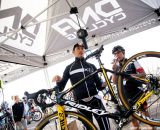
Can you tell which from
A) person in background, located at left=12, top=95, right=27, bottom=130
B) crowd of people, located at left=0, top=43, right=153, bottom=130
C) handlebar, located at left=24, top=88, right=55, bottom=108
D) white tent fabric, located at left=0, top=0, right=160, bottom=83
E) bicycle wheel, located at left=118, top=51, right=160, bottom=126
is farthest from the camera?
person in background, located at left=12, top=95, right=27, bottom=130

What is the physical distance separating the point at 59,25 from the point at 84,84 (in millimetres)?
3641

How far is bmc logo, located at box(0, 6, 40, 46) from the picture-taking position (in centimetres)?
513

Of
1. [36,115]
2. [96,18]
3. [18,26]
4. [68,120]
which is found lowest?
[68,120]

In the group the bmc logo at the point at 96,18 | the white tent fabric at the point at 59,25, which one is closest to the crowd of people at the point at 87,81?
the white tent fabric at the point at 59,25

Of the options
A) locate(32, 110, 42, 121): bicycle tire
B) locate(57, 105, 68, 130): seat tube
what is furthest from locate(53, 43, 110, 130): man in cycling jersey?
locate(32, 110, 42, 121): bicycle tire

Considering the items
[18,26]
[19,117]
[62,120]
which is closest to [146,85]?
[62,120]

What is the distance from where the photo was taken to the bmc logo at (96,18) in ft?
18.9

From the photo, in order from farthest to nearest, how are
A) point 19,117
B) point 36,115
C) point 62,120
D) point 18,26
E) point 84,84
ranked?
point 36,115
point 19,117
point 18,26
point 84,84
point 62,120

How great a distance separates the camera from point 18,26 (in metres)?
5.62

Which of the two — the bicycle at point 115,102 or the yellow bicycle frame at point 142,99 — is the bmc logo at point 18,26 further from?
the yellow bicycle frame at point 142,99

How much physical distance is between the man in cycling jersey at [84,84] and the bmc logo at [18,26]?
291cm

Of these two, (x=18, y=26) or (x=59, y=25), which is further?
(x=59, y=25)

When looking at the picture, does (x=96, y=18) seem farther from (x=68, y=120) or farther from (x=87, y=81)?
(x=68, y=120)

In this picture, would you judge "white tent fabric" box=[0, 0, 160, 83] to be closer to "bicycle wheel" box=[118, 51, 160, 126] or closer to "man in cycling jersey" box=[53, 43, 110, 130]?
"man in cycling jersey" box=[53, 43, 110, 130]
